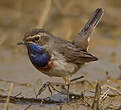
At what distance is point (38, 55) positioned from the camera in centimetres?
802

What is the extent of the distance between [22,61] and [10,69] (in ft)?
1.87

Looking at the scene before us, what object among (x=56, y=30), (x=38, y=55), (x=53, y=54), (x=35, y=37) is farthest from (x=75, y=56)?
(x=56, y=30)

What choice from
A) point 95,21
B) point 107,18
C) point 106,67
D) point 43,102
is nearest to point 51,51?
point 43,102

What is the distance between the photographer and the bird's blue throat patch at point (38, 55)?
26.0 ft

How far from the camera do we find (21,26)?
13078 mm

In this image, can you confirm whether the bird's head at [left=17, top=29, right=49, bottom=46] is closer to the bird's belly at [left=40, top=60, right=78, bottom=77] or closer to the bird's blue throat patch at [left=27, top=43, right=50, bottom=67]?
the bird's blue throat patch at [left=27, top=43, right=50, bottom=67]

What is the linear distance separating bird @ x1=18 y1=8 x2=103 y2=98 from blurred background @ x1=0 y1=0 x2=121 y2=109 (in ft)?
2.83

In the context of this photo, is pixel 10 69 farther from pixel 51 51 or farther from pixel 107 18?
pixel 107 18

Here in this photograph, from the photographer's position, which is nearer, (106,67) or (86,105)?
(86,105)

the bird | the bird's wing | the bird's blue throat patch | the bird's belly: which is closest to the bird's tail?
the bird

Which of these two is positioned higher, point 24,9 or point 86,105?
point 24,9

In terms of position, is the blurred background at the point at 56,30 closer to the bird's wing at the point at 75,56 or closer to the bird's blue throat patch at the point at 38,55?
the bird's blue throat patch at the point at 38,55

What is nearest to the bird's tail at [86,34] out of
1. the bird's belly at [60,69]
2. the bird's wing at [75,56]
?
the bird's wing at [75,56]

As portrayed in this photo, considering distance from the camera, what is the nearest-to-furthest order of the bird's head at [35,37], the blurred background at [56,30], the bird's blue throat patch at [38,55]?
the bird's head at [35,37] < the bird's blue throat patch at [38,55] < the blurred background at [56,30]
